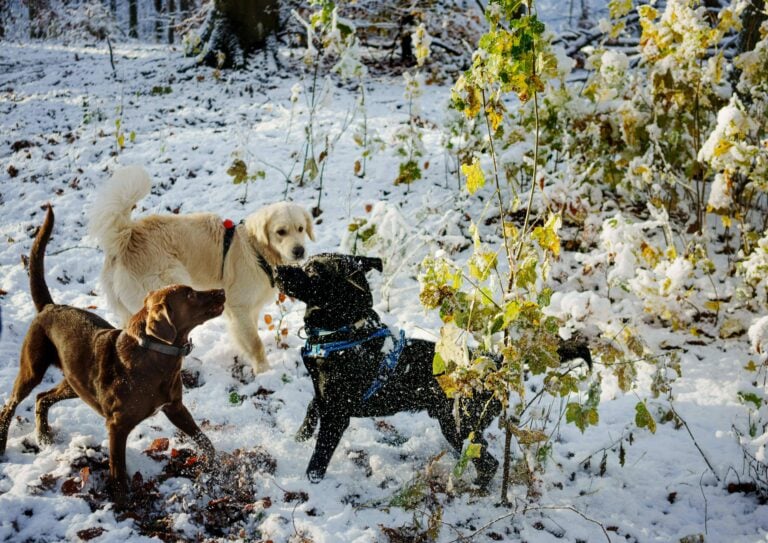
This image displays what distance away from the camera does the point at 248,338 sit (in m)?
4.32

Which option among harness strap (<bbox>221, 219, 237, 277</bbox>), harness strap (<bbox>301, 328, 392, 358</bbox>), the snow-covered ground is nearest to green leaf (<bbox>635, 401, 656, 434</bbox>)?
the snow-covered ground

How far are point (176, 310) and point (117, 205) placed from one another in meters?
1.67

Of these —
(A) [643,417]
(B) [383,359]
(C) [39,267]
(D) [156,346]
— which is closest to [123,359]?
(D) [156,346]

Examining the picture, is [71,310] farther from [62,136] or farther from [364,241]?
[62,136]

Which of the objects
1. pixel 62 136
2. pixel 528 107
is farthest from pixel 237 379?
pixel 62 136

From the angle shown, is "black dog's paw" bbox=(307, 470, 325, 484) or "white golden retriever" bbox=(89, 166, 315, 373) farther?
"white golden retriever" bbox=(89, 166, 315, 373)

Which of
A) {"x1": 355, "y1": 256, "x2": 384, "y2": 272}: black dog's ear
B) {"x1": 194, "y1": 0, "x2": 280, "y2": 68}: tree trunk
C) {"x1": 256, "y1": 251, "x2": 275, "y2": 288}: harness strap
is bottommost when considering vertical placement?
{"x1": 256, "y1": 251, "x2": 275, "y2": 288}: harness strap

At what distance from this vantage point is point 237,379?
4.17 metres

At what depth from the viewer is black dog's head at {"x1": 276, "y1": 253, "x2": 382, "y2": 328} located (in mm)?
2969

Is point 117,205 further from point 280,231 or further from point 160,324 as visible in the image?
point 160,324

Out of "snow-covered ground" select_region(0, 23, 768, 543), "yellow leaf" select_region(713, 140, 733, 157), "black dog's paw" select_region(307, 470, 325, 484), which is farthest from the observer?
"yellow leaf" select_region(713, 140, 733, 157)

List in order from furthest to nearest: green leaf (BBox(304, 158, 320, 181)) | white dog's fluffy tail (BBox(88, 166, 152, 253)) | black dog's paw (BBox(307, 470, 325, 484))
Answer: green leaf (BBox(304, 158, 320, 181)) → white dog's fluffy tail (BBox(88, 166, 152, 253)) → black dog's paw (BBox(307, 470, 325, 484))

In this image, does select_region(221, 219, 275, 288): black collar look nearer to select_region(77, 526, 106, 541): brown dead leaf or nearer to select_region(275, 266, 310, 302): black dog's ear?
select_region(275, 266, 310, 302): black dog's ear

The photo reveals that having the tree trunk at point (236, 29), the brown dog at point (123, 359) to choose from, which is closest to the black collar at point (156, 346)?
the brown dog at point (123, 359)
